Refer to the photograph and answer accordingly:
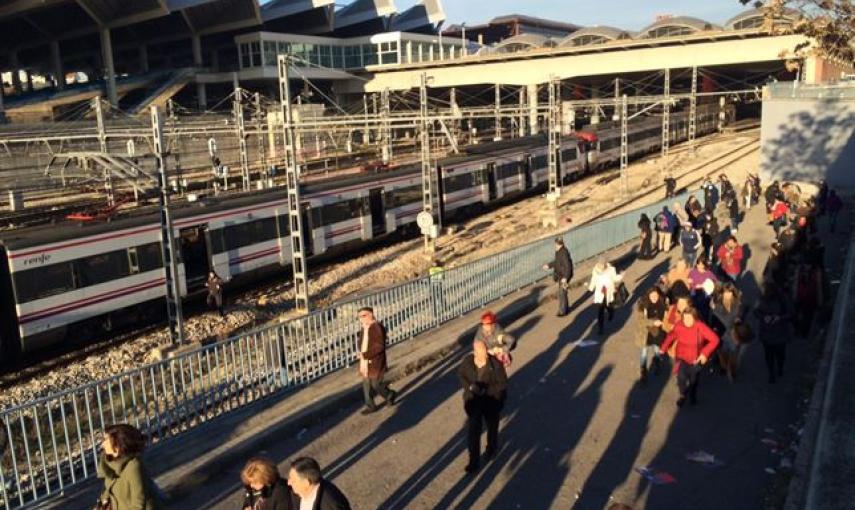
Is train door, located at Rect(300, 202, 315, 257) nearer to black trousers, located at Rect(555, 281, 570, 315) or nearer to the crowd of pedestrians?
the crowd of pedestrians

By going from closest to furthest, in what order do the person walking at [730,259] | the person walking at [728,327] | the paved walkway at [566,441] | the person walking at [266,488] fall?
the person walking at [266,488] < the paved walkway at [566,441] < the person walking at [728,327] < the person walking at [730,259]

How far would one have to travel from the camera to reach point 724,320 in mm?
10281

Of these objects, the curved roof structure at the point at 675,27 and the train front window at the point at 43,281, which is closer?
the train front window at the point at 43,281

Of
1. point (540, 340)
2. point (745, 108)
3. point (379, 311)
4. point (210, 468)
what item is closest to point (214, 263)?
point (379, 311)

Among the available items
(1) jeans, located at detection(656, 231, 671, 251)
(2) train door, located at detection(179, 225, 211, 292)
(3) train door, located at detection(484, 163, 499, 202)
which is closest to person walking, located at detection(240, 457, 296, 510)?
(2) train door, located at detection(179, 225, 211, 292)

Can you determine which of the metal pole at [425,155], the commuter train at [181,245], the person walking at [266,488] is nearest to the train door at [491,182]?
the commuter train at [181,245]

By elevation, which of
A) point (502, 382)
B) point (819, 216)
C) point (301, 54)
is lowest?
point (819, 216)

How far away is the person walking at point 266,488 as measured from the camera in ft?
15.7

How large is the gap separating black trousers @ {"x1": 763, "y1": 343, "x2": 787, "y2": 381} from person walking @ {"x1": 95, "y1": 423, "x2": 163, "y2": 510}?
825cm

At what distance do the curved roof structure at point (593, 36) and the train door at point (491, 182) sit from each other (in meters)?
36.3

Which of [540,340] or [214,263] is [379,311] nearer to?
[540,340]

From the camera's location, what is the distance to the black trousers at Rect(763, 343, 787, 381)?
10.1 meters

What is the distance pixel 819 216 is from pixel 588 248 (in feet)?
32.2

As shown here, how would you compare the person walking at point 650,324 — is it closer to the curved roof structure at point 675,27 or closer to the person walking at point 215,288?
the person walking at point 215,288
